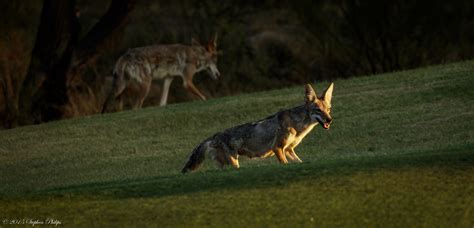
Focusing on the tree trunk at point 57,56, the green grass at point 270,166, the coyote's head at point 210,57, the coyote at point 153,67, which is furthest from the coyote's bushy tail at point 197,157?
the coyote's head at point 210,57

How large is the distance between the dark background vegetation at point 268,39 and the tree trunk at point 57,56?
0.17m

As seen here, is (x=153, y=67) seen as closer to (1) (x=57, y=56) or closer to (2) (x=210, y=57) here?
(2) (x=210, y=57)

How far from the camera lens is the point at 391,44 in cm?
3098

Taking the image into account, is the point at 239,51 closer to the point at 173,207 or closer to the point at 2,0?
the point at 2,0

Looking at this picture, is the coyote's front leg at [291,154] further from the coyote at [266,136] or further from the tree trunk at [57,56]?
the tree trunk at [57,56]

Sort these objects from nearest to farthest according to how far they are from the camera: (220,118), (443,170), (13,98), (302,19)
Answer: (443,170) < (220,118) < (13,98) < (302,19)

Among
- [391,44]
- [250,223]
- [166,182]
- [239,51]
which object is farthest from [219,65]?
[250,223]

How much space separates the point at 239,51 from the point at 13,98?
30.0ft

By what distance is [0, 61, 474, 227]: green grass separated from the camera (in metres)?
10.9

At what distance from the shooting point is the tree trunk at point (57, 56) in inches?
1062

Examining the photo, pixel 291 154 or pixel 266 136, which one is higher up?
pixel 291 154

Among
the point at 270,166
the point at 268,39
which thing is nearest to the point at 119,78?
the point at 268,39

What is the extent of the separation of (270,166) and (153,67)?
43.9ft

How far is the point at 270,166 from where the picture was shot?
527 inches
